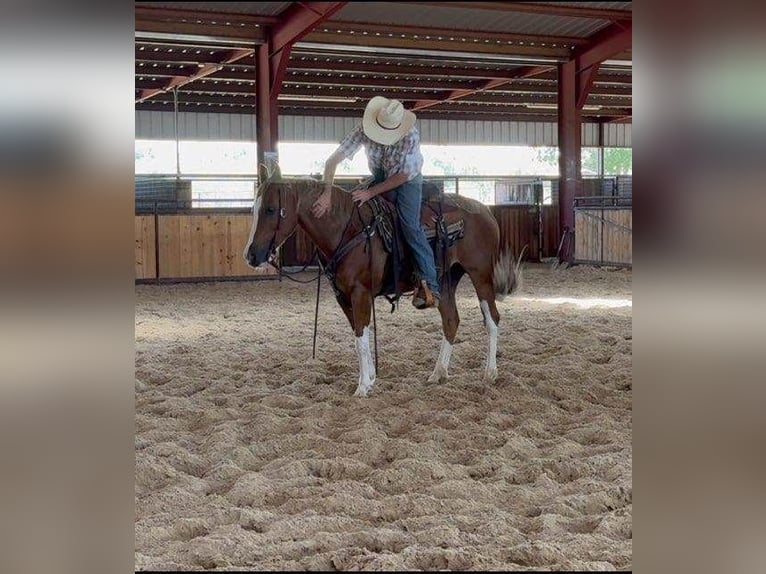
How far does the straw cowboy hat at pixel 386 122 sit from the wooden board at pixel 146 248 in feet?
26.1

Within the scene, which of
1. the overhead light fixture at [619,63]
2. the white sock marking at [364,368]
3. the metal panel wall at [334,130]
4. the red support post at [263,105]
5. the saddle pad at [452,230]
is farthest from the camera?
the metal panel wall at [334,130]

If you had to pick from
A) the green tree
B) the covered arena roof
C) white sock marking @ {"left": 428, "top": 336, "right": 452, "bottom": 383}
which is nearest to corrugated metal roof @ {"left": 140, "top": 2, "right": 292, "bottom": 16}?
the covered arena roof

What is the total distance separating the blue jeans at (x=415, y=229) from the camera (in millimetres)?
4973

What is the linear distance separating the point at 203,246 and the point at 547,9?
6264 millimetres

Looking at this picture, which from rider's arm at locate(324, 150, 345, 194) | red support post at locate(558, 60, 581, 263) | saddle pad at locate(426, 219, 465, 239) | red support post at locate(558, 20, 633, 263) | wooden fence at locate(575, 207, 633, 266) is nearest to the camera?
Answer: rider's arm at locate(324, 150, 345, 194)

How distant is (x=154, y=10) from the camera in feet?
37.4

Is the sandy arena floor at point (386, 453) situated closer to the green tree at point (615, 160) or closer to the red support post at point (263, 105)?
the red support post at point (263, 105)

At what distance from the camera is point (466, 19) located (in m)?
12.9

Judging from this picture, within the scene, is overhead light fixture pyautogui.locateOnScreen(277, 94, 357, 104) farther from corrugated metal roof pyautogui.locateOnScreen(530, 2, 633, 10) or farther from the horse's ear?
the horse's ear

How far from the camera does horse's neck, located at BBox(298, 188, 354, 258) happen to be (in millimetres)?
4902

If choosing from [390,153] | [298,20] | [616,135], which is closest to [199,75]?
[298,20]

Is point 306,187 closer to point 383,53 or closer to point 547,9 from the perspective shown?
point 547,9

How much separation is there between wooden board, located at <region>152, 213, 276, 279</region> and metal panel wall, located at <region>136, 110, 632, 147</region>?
982cm

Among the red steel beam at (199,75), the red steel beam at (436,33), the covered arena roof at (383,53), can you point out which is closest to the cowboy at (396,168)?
the covered arena roof at (383,53)
